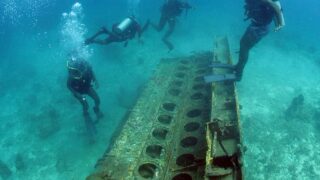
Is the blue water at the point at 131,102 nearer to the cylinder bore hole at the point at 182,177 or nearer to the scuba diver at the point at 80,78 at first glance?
the scuba diver at the point at 80,78

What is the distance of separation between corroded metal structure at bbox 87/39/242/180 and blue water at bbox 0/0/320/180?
2810mm

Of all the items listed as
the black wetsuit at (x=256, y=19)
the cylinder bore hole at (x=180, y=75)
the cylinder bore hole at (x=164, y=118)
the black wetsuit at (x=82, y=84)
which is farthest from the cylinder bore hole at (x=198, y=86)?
the black wetsuit at (x=82, y=84)

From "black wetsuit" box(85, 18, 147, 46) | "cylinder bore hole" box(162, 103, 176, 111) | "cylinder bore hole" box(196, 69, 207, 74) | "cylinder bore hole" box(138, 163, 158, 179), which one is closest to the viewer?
"cylinder bore hole" box(138, 163, 158, 179)

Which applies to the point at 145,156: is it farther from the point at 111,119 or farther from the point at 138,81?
the point at 138,81

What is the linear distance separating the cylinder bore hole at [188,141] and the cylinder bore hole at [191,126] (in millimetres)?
309

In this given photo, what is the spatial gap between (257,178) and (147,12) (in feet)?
106

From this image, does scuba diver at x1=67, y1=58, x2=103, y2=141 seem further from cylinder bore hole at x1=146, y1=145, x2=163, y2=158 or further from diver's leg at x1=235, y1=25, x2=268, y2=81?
diver's leg at x1=235, y1=25, x2=268, y2=81

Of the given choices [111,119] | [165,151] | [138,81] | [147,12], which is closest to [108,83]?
[138,81]

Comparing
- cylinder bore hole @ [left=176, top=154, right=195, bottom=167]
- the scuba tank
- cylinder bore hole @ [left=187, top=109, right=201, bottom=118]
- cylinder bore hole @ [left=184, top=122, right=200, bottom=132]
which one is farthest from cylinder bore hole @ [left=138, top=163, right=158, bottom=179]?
the scuba tank

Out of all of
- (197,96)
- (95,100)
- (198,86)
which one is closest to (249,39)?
(198,86)

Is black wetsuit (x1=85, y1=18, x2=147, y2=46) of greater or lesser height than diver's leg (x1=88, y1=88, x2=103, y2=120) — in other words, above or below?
above

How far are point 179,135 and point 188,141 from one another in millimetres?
272

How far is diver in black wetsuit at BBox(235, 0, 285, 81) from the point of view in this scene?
6927mm

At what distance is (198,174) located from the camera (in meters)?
5.55
